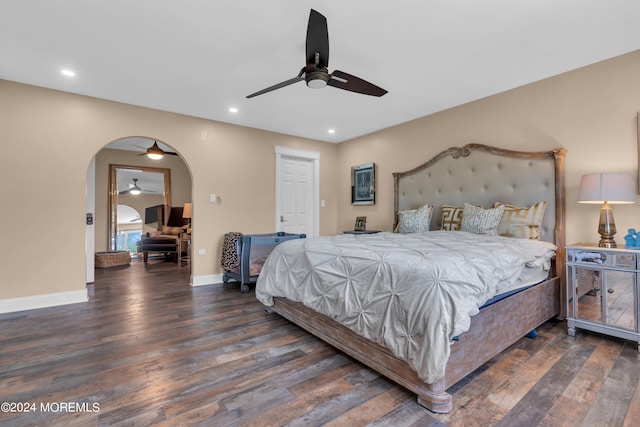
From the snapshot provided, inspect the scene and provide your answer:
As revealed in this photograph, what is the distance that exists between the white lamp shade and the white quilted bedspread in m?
0.58

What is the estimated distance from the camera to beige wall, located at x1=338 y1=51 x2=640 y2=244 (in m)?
2.74

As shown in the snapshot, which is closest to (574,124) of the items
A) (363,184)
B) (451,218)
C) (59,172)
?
(451,218)

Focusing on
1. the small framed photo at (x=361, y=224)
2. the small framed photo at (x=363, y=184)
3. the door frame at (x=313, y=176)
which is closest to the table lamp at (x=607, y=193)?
the small framed photo at (x=363, y=184)

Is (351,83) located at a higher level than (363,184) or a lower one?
higher

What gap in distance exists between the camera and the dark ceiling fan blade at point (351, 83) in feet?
7.61

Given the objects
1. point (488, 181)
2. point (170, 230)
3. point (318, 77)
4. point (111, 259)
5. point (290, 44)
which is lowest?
point (111, 259)

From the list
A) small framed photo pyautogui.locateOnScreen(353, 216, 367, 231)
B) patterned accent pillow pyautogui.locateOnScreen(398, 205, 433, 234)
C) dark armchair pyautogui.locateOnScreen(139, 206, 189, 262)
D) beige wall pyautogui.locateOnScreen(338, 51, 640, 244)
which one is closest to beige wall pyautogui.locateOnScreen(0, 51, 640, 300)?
beige wall pyautogui.locateOnScreen(338, 51, 640, 244)

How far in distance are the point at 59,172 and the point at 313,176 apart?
150 inches

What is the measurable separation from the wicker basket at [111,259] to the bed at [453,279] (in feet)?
15.1

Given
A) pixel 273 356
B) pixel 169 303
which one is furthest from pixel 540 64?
pixel 169 303

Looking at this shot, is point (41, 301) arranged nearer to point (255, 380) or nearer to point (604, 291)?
point (255, 380)

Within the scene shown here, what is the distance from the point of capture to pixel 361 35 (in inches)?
98.0

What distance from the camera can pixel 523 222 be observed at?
308 cm

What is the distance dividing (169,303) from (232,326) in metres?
1.22
